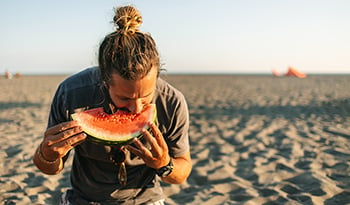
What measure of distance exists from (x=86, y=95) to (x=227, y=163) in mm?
2800

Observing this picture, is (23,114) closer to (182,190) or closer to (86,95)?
(182,190)

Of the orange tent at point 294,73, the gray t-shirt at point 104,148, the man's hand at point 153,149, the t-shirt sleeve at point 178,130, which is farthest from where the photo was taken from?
the orange tent at point 294,73

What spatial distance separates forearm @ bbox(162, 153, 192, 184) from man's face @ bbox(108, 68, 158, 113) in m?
0.49

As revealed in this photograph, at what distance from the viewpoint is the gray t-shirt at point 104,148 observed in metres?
2.03


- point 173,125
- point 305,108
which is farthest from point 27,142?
point 305,108

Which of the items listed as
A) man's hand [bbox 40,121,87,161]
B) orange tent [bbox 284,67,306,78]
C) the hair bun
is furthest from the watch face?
orange tent [bbox 284,67,306,78]

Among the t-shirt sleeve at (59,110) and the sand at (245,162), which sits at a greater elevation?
the t-shirt sleeve at (59,110)

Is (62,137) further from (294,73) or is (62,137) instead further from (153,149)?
(294,73)

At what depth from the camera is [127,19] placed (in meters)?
1.80

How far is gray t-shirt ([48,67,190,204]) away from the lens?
203 centimetres

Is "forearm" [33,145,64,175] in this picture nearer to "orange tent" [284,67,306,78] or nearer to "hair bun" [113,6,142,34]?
"hair bun" [113,6,142,34]

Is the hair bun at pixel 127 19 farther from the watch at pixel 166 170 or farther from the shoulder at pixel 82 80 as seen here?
the watch at pixel 166 170

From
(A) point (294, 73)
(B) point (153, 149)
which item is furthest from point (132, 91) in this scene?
(A) point (294, 73)

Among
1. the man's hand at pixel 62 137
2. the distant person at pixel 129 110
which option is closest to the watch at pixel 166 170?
the distant person at pixel 129 110
